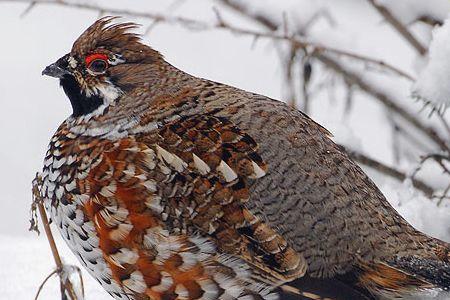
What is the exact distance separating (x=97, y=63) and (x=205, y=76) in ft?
14.3

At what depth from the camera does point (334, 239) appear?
171 inches

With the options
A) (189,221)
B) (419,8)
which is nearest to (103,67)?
(189,221)

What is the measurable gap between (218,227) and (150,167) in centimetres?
39

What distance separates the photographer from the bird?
4.34 meters

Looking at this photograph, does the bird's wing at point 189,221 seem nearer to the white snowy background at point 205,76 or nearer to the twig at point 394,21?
the white snowy background at point 205,76

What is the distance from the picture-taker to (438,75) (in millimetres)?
5090

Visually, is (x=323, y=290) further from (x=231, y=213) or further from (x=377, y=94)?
(x=377, y=94)

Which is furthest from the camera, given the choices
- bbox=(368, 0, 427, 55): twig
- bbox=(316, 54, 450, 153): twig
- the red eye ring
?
bbox=(316, 54, 450, 153): twig

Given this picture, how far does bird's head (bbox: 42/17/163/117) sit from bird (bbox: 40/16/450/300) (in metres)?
0.23

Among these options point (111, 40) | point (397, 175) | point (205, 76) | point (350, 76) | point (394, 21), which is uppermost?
point (205, 76)

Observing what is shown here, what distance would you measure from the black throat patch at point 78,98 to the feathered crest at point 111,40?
140mm

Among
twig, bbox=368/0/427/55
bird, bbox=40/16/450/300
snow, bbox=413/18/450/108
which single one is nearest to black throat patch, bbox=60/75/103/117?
bird, bbox=40/16/450/300

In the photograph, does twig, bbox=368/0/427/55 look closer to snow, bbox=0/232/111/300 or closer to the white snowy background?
the white snowy background

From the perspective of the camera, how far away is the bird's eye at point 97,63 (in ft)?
16.4
